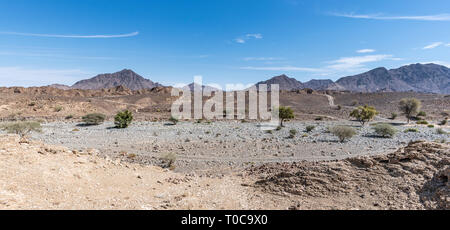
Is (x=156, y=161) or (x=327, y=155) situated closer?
(x=156, y=161)

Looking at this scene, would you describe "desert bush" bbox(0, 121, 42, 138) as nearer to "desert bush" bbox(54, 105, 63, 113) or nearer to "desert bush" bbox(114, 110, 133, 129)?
"desert bush" bbox(114, 110, 133, 129)

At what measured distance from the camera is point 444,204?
550 centimetres

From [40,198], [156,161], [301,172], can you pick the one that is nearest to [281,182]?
[301,172]

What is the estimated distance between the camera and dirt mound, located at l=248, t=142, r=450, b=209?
625cm

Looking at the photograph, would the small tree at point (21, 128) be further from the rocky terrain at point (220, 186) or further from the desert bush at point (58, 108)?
the desert bush at point (58, 108)

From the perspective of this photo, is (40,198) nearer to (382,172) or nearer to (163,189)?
(163,189)

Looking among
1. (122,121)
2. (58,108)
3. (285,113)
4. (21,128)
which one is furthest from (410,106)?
(58,108)

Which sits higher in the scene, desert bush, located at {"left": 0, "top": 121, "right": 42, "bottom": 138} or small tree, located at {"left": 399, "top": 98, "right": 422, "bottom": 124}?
small tree, located at {"left": 399, "top": 98, "right": 422, "bottom": 124}

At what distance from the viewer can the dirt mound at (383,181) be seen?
A: 6246mm

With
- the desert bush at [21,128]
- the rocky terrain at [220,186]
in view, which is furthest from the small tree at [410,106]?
the desert bush at [21,128]

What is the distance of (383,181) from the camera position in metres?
7.28

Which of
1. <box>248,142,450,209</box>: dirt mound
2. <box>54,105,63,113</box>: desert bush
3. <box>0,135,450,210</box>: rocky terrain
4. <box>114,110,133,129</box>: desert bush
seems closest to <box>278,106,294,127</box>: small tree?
<box>114,110,133,129</box>: desert bush
